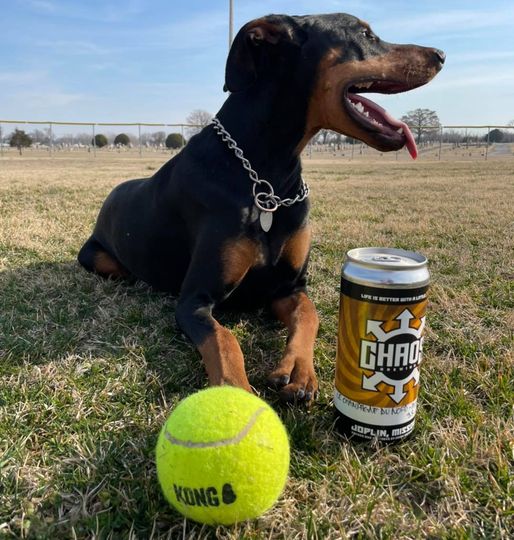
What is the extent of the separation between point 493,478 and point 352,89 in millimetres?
1950

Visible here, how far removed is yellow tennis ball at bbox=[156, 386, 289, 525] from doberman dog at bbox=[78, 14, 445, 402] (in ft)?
2.72

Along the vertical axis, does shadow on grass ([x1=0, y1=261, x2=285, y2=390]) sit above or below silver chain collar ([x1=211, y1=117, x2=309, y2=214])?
below

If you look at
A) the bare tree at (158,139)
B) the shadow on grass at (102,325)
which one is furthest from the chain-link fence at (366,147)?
the shadow on grass at (102,325)

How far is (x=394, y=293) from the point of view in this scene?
1702 millimetres

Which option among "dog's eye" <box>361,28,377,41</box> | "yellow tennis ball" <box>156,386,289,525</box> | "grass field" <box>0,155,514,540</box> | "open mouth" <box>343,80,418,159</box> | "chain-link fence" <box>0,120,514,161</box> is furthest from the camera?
"chain-link fence" <box>0,120,514,161</box>

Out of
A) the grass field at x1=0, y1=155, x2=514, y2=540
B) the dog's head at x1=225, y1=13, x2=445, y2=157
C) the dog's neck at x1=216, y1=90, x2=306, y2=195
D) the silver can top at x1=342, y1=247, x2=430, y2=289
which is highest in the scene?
the dog's head at x1=225, y1=13, x2=445, y2=157

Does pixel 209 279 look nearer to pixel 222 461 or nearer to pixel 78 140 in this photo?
pixel 222 461

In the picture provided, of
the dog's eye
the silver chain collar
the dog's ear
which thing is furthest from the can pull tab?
the dog's eye

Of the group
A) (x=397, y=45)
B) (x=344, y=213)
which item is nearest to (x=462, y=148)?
(x=344, y=213)

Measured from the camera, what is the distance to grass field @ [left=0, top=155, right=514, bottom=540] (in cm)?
150

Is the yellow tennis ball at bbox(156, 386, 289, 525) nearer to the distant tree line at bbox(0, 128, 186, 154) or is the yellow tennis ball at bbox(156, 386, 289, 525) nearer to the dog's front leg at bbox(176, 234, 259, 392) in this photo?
the dog's front leg at bbox(176, 234, 259, 392)

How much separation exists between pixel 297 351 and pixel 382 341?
71 cm

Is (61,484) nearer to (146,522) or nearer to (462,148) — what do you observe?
(146,522)

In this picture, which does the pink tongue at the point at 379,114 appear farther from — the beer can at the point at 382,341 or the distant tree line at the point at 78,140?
the distant tree line at the point at 78,140
